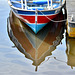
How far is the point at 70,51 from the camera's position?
14773 millimetres

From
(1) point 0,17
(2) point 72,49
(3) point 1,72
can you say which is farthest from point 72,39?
(1) point 0,17

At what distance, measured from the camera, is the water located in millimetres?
12586

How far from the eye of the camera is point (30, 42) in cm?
1644

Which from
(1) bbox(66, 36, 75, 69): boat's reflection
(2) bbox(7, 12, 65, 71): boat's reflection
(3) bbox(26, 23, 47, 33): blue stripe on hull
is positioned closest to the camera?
(1) bbox(66, 36, 75, 69): boat's reflection

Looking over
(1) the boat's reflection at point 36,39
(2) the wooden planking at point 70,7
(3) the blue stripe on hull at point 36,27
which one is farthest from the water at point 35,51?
(2) the wooden planking at point 70,7

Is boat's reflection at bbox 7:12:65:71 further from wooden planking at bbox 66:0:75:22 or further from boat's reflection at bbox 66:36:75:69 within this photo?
wooden planking at bbox 66:0:75:22

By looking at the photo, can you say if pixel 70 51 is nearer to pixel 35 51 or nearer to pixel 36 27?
pixel 35 51

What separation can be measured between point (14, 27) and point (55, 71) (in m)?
8.17

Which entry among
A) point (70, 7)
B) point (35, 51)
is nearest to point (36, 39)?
point (35, 51)

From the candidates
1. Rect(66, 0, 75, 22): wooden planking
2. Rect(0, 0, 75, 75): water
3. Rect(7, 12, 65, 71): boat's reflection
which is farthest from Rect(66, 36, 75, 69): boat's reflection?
Rect(66, 0, 75, 22): wooden planking

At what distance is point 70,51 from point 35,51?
2295 millimetres

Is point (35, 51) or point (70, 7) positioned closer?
point (35, 51)

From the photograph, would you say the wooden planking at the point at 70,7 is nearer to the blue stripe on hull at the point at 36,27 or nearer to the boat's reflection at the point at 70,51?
the boat's reflection at the point at 70,51

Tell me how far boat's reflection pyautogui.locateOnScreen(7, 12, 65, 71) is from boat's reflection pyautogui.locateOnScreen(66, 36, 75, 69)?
84cm
